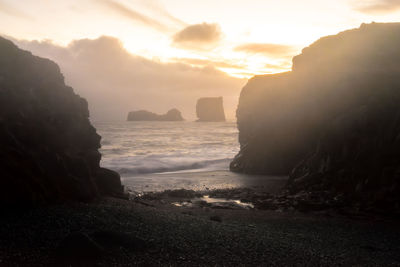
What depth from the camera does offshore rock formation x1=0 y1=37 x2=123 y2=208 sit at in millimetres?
15866

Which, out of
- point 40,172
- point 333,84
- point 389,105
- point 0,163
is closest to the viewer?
point 0,163

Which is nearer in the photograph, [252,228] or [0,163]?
[0,163]

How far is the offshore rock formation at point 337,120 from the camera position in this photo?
2338 cm

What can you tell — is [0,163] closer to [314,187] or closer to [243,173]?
[314,187]

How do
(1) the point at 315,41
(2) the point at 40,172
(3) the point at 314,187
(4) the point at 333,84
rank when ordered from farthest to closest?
(1) the point at 315,41
(4) the point at 333,84
(3) the point at 314,187
(2) the point at 40,172

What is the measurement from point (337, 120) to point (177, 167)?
2707 centimetres

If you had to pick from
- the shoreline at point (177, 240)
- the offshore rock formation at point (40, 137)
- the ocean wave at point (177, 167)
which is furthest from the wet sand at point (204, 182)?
the shoreline at point (177, 240)

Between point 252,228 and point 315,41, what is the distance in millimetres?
29745

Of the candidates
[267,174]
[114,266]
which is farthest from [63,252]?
[267,174]

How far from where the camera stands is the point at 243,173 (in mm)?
43281

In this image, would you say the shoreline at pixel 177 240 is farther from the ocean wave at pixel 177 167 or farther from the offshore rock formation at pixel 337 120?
the ocean wave at pixel 177 167

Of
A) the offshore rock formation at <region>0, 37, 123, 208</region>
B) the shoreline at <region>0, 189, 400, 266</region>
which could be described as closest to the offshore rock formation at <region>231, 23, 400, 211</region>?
the shoreline at <region>0, 189, 400, 266</region>

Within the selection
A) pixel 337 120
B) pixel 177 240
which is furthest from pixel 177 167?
pixel 177 240

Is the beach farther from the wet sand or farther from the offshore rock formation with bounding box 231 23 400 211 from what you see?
the wet sand
